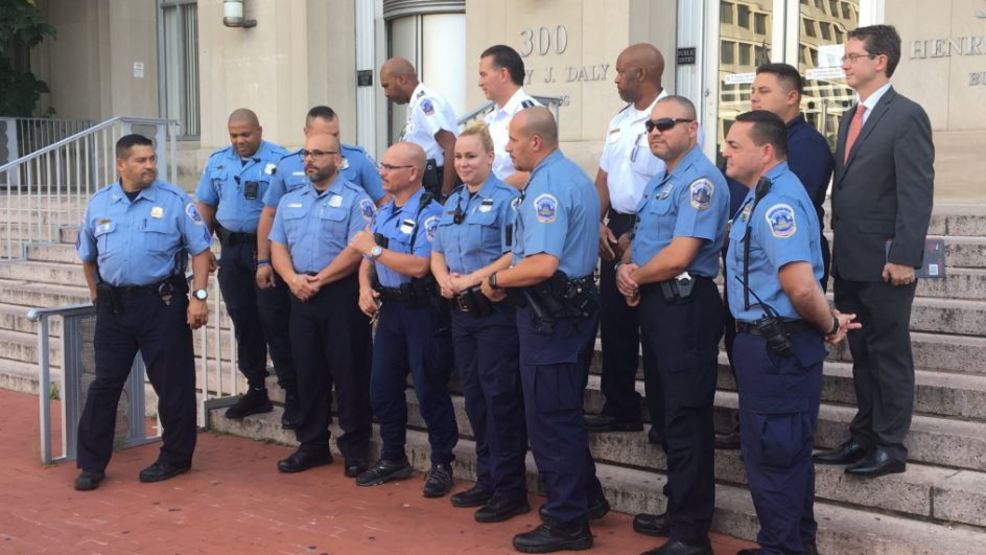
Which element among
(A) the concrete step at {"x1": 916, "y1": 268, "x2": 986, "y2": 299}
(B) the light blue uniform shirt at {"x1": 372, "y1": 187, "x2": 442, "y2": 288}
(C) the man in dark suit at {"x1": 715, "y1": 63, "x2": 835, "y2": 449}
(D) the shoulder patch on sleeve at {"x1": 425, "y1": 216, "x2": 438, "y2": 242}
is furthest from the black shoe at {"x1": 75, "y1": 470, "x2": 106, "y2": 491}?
(A) the concrete step at {"x1": 916, "y1": 268, "x2": 986, "y2": 299}

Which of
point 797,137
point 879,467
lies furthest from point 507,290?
point 879,467

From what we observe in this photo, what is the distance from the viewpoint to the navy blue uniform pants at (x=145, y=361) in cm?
631

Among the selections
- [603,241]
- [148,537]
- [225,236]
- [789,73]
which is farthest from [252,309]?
[789,73]

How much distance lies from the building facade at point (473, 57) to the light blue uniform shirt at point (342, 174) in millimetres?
3208

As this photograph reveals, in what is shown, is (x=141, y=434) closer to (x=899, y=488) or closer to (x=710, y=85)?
(x=899, y=488)

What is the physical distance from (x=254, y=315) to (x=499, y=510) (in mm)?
2600

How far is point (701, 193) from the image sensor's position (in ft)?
15.6

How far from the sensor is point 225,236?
727cm

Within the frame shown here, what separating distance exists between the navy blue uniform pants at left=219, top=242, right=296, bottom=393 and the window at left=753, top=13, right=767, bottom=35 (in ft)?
16.8

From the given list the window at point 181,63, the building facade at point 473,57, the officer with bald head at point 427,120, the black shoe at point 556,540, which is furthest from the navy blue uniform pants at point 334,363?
the window at point 181,63

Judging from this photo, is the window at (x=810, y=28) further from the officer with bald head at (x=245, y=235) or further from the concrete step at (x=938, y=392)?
the officer with bald head at (x=245, y=235)

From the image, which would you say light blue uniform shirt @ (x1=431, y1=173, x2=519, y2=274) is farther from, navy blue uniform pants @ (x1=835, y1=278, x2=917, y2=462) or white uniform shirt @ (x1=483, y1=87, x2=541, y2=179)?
navy blue uniform pants @ (x1=835, y1=278, x2=917, y2=462)

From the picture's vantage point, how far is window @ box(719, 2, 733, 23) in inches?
394

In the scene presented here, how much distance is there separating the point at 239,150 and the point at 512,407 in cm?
293
